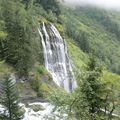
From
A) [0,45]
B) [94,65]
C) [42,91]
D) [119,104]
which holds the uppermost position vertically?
[94,65]

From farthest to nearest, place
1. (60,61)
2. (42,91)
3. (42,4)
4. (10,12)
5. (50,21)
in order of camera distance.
Result: 1. (42,4)
2. (50,21)
3. (60,61)
4. (10,12)
5. (42,91)

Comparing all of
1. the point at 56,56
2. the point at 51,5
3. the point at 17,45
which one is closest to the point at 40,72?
the point at 17,45

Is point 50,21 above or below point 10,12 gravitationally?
below

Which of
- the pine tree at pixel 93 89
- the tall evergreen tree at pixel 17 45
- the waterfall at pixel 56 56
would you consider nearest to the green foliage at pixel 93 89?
the pine tree at pixel 93 89

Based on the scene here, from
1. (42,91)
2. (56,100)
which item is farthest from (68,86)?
(56,100)

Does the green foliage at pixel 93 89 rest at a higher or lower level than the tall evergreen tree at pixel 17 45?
higher

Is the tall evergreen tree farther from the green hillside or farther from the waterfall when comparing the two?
the waterfall

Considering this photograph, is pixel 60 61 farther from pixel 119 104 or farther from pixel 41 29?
pixel 119 104

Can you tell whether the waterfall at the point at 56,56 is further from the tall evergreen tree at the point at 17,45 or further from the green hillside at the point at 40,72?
the tall evergreen tree at the point at 17,45

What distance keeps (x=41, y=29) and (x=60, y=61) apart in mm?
9574

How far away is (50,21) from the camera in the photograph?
123 metres

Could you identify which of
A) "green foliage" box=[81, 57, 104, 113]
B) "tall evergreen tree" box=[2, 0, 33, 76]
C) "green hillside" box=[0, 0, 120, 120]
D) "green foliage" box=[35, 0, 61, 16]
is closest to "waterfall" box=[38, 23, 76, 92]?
"green hillside" box=[0, 0, 120, 120]

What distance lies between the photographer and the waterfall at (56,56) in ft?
347

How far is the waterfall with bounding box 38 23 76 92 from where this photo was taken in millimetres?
105625
